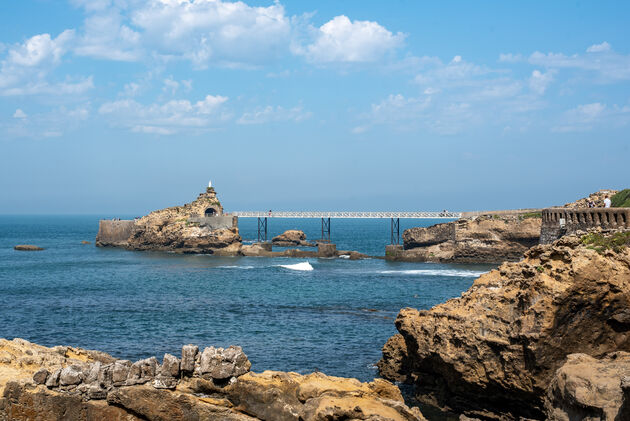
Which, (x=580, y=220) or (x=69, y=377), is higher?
(x=580, y=220)

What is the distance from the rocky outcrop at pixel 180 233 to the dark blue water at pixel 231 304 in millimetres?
10924

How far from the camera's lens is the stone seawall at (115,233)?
111250 mm

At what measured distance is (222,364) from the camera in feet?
52.4

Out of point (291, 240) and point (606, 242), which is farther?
point (291, 240)

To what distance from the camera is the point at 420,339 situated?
2258 centimetres

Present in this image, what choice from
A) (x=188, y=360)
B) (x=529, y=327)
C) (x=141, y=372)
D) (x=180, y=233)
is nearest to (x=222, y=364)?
(x=188, y=360)

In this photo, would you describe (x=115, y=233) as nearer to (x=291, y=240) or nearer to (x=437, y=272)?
(x=291, y=240)

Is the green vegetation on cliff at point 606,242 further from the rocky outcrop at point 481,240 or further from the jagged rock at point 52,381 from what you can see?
the rocky outcrop at point 481,240

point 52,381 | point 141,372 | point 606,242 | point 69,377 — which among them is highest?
point 606,242

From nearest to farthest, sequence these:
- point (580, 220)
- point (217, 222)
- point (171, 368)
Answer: point (171, 368) → point (580, 220) → point (217, 222)

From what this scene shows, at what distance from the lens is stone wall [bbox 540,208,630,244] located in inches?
1244

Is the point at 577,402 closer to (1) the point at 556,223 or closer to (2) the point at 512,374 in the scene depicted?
(2) the point at 512,374

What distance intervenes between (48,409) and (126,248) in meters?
94.8

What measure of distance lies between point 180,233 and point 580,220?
71.7 meters
